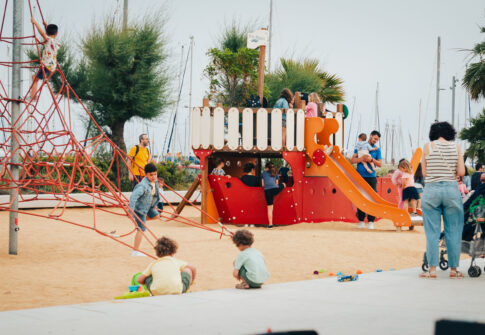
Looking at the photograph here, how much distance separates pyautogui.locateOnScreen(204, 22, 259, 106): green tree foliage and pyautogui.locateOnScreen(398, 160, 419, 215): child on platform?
14929 mm

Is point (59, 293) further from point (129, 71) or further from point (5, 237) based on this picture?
point (129, 71)

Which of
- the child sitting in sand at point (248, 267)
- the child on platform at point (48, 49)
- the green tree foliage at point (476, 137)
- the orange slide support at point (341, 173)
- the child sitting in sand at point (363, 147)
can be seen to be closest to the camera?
the child sitting in sand at point (248, 267)

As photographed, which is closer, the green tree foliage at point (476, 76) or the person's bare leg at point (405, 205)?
the person's bare leg at point (405, 205)

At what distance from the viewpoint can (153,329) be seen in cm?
469

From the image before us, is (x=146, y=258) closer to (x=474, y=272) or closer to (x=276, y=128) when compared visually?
(x=474, y=272)

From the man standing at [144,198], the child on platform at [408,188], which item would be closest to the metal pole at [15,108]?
the man standing at [144,198]

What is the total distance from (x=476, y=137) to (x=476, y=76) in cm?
245

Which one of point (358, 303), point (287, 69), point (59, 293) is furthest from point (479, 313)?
point (287, 69)

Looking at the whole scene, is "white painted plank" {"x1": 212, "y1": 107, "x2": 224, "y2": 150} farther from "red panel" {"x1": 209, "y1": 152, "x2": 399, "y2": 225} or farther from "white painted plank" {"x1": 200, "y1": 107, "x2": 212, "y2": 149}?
"red panel" {"x1": 209, "y1": 152, "x2": 399, "y2": 225}

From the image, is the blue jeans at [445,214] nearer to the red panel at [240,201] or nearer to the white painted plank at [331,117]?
the red panel at [240,201]

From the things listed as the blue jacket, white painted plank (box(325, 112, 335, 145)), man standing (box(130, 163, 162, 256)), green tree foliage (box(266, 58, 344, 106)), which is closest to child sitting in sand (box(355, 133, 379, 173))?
white painted plank (box(325, 112, 335, 145))

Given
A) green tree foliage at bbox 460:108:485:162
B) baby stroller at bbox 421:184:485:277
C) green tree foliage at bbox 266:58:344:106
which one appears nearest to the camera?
baby stroller at bbox 421:184:485:277

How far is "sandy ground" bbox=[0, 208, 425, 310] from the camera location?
25.8 feet

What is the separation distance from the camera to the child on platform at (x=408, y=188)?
14.4 meters
